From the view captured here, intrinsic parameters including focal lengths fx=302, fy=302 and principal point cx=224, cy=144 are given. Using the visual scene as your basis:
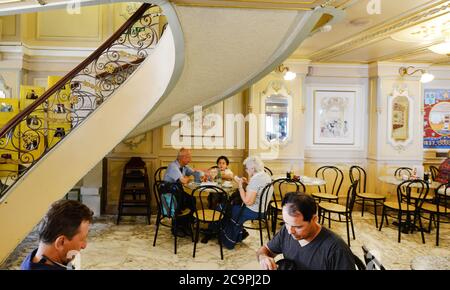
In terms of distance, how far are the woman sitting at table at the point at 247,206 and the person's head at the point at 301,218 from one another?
183 centimetres

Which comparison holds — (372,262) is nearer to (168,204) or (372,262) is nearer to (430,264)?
(430,264)

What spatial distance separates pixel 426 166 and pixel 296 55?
343 centimetres

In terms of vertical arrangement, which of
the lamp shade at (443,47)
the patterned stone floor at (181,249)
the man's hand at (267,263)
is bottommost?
the patterned stone floor at (181,249)

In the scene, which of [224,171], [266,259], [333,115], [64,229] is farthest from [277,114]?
[64,229]

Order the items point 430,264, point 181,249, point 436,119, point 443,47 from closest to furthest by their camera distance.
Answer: point 430,264, point 443,47, point 181,249, point 436,119

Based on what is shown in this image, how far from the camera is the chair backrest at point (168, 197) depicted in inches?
145

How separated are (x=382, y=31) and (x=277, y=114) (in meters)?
2.17

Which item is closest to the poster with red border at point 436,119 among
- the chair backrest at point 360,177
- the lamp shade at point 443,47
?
the chair backrest at point 360,177

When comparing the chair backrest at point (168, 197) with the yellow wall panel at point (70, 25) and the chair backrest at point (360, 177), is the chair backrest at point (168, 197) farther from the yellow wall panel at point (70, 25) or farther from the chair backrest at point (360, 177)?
the chair backrest at point (360, 177)

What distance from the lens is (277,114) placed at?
17.7 feet

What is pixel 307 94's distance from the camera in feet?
18.6

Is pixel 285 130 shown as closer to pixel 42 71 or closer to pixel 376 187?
pixel 376 187

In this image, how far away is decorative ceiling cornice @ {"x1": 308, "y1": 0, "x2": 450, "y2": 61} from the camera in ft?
9.65
